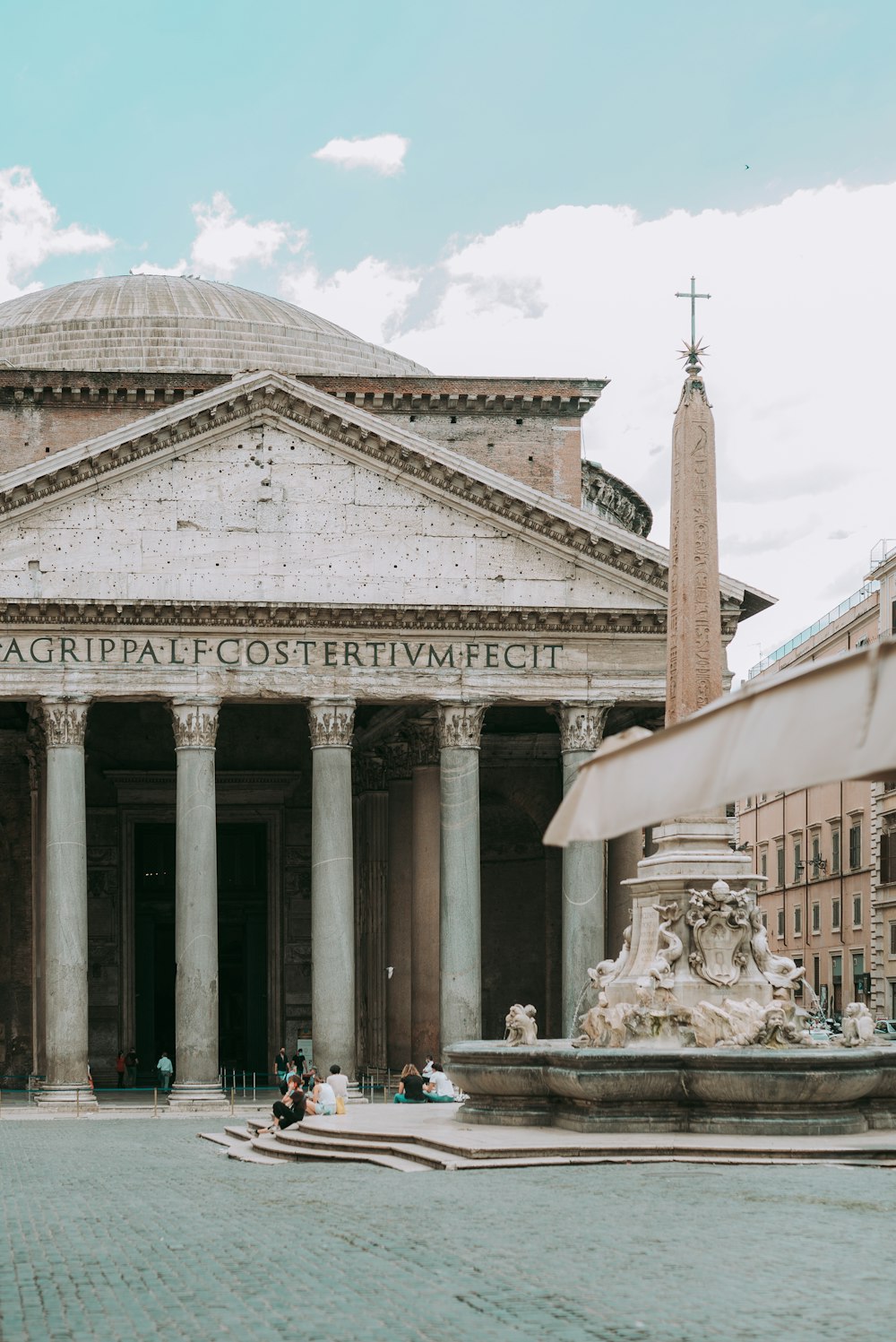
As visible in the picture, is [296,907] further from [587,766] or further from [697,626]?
[587,766]

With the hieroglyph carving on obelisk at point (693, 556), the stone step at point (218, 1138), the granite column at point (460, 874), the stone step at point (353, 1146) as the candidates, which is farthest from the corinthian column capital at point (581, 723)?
the stone step at point (353, 1146)

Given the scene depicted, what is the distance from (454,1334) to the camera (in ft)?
29.0

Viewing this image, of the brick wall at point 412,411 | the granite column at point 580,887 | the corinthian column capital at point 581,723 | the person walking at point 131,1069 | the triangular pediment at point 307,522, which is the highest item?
the brick wall at point 412,411

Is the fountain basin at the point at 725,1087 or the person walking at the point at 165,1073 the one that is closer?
the fountain basin at the point at 725,1087

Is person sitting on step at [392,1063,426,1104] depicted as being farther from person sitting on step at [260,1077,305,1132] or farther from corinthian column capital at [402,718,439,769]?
corinthian column capital at [402,718,439,769]

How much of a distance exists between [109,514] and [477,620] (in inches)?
231

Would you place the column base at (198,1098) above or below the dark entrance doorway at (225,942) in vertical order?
below

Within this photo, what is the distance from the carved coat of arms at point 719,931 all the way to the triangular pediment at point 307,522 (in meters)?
14.0

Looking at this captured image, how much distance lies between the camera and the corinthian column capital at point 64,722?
30875mm

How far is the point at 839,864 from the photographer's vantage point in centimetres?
5525

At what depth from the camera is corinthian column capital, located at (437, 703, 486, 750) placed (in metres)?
31.9

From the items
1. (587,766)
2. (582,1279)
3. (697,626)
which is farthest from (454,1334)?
(697,626)

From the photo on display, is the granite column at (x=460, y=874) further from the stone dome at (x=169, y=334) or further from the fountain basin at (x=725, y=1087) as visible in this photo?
the fountain basin at (x=725, y=1087)

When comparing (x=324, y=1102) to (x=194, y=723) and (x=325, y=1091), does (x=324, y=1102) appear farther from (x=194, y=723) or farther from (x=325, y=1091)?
(x=194, y=723)
